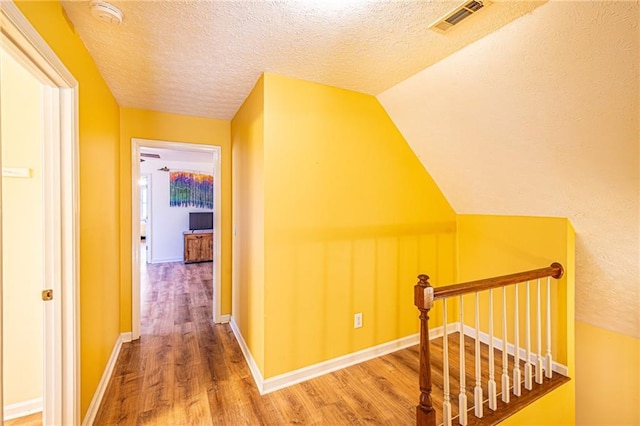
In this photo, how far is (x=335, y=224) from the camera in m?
2.43

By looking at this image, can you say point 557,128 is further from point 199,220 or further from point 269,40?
point 199,220

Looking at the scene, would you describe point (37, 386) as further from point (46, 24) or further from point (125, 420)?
point (46, 24)

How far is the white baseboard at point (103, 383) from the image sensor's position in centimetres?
183

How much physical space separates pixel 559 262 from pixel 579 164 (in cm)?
88

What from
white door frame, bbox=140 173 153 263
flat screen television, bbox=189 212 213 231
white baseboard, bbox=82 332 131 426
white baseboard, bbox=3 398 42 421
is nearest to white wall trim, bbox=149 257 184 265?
white door frame, bbox=140 173 153 263

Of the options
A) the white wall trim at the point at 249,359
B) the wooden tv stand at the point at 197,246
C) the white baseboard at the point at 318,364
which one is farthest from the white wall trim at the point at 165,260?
the white baseboard at the point at 318,364

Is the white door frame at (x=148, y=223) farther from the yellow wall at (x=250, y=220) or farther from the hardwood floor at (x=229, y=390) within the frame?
the yellow wall at (x=250, y=220)

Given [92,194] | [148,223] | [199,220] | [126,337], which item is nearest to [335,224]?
[92,194]

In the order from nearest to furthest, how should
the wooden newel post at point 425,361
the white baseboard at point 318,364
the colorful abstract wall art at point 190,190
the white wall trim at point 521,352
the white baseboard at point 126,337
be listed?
the wooden newel post at point 425,361, the white baseboard at point 318,364, the white wall trim at point 521,352, the white baseboard at point 126,337, the colorful abstract wall art at point 190,190

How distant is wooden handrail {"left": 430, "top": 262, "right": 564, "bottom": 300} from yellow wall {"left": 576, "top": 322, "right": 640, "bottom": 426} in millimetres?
747

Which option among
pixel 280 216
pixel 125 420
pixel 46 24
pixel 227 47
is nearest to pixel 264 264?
pixel 280 216

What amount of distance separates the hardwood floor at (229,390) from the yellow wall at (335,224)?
230 millimetres

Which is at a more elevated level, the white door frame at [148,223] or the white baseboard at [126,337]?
the white door frame at [148,223]

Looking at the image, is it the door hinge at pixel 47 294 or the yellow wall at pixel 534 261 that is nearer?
the door hinge at pixel 47 294
